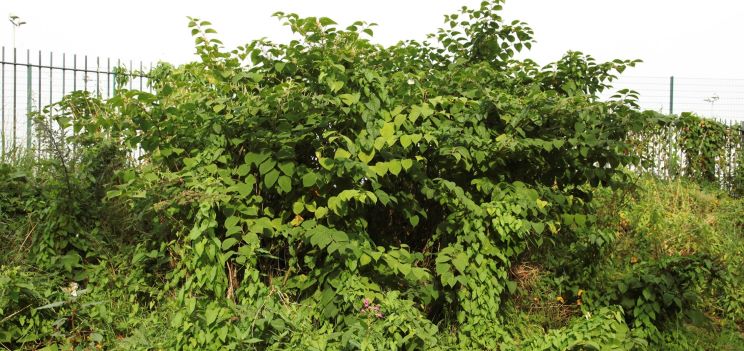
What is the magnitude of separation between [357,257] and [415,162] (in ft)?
2.74

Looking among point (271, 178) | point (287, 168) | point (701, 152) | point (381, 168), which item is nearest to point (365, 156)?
point (381, 168)

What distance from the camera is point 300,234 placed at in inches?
179

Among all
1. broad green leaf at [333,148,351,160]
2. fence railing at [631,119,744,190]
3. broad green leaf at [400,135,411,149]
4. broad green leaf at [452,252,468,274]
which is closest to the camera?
broad green leaf at [333,148,351,160]

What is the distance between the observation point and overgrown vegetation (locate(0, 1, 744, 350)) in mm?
4352

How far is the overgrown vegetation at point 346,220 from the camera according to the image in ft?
14.3

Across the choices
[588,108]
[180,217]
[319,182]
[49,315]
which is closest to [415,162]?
[319,182]

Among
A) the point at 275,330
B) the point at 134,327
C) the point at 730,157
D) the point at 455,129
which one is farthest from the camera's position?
the point at 730,157

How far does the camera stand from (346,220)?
4598 millimetres

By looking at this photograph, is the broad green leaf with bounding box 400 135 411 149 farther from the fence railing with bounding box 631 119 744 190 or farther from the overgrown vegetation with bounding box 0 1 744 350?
the fence railing with bounding box 631 119 744 190

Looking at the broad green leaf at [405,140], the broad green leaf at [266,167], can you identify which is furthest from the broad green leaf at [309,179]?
the broad green leaf at [405,140]

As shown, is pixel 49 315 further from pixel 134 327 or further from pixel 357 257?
pixel 357 257

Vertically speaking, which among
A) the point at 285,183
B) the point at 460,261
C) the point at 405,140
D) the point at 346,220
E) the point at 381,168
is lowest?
the point at 460,261

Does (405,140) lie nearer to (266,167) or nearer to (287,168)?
(287,168)

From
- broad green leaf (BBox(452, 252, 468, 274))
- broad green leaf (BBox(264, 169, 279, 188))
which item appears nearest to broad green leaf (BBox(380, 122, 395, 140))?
broad green leaf (BBox(264, 169, 279, 188))
